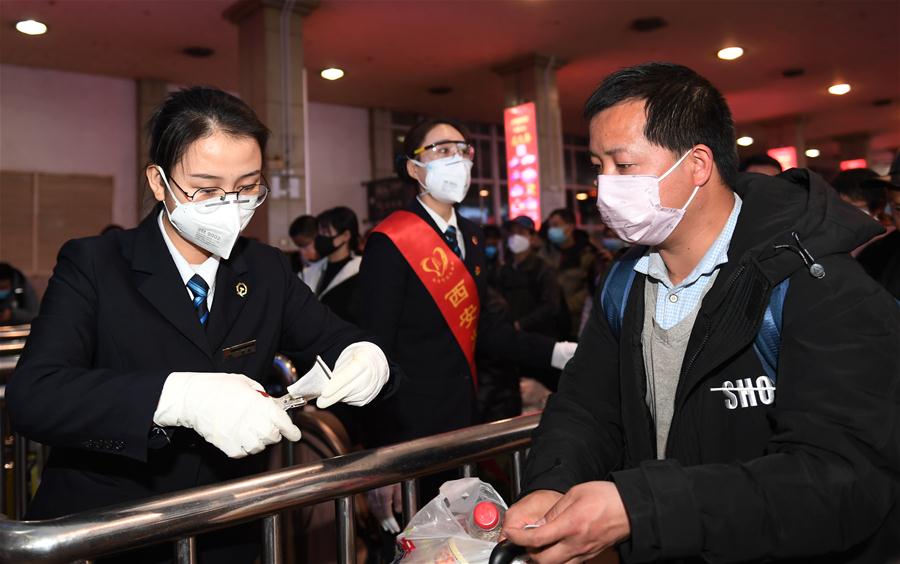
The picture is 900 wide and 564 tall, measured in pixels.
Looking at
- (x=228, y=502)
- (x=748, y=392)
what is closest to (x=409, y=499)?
(x=228, y=502)

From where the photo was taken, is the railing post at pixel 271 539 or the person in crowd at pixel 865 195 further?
the person in crowd at pixel 865 195

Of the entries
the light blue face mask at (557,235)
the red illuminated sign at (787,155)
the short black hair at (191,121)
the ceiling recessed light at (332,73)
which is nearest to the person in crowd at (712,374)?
the short black hair at (191,121)

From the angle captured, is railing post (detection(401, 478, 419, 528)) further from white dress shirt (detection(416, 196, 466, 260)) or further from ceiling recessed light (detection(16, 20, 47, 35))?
ceiling recessed light (detection(16, 20, 47, 35))

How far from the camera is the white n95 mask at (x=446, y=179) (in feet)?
10.2

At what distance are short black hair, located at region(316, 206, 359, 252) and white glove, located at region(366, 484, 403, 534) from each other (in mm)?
2243

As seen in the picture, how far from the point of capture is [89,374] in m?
1.37

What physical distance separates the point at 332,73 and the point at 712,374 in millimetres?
10743

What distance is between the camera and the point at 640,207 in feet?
5.12

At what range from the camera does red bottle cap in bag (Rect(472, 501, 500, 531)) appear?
4.29 feet

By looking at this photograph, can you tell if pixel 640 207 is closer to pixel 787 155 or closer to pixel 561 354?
pixel 561 354

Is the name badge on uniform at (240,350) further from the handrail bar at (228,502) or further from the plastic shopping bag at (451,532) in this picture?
the plastic shopping bag at (451,532)

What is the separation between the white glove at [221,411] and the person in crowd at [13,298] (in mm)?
4481

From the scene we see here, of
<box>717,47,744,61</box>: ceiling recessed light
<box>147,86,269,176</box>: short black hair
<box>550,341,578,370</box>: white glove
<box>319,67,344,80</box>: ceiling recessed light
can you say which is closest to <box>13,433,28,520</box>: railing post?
<box>147,86,269,176</box>: short black hair

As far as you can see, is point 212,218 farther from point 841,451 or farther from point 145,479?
point 841,451
